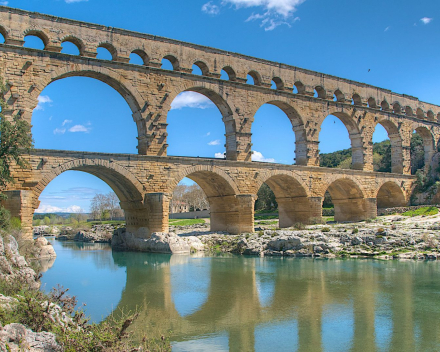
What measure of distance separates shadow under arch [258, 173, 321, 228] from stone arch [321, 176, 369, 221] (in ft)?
10.4

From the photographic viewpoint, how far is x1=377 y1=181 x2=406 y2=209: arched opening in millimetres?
33156

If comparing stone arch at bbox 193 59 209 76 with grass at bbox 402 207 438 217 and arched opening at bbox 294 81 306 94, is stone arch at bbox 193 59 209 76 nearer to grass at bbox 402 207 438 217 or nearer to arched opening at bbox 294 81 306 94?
arched opening at bbox 294 81 306 94

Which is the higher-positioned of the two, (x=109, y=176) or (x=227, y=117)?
(x=227, y=117)

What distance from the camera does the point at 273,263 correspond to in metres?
17.6

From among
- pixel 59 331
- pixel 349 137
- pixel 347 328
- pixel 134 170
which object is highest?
pixel 349 137

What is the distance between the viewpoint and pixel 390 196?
33.8m

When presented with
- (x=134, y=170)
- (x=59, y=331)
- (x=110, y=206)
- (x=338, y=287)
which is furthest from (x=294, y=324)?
(x=110, y=206)

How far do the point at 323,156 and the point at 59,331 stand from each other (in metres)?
63.8

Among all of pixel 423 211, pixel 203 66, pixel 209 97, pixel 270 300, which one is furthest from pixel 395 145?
pixel 270 300

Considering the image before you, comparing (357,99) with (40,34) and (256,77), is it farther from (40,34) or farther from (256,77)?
(40,34)

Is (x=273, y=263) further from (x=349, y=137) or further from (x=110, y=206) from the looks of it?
(x=110, y=206)

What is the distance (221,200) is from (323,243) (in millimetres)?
7111

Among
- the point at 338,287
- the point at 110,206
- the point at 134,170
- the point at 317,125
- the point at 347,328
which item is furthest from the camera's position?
the point at 110,206

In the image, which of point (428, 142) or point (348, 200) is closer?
point (348, 200)
